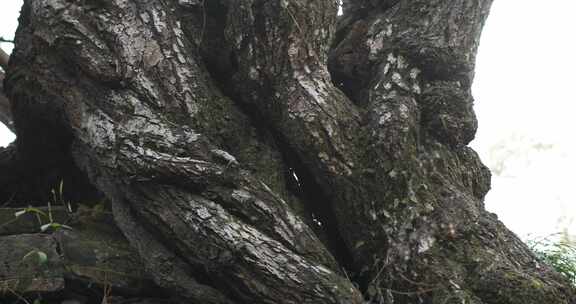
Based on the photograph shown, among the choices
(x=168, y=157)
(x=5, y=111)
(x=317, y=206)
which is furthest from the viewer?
(x=5, y=111)

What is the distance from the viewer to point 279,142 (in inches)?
123

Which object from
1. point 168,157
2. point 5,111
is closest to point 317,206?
point 168,157

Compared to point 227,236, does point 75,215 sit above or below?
below

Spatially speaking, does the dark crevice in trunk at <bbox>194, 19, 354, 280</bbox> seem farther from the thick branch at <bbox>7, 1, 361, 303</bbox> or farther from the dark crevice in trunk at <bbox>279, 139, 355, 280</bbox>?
the thick branch at <bbox>7, 1, 361, 303</bbox>

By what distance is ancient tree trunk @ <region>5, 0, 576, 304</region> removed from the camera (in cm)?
257

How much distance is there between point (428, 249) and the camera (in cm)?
268

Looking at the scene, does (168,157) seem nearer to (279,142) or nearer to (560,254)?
(279,142)

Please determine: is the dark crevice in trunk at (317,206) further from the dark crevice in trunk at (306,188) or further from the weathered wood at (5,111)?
the weathered wood at (5,111)

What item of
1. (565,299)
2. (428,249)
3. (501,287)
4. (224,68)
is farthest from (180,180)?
(565,299)

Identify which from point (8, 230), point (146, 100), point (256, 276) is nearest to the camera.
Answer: point (256, 276)

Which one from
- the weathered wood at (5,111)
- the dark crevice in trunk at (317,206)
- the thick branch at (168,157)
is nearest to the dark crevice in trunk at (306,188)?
the dark crevice in trunk at (317,206)

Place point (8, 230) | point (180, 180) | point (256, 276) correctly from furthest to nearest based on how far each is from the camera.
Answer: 1. point (8, 230)
2. point (180, 180)
3. point (256, 276)

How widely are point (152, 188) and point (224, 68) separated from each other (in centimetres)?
91

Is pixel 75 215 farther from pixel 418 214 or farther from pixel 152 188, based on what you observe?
pixel 418 214
